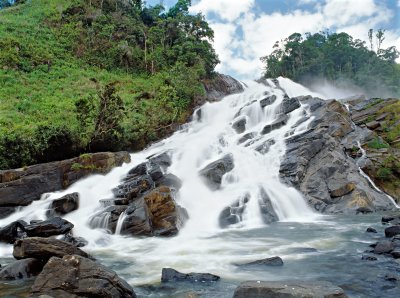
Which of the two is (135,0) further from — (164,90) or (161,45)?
(164,90)

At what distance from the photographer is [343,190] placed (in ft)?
72.1

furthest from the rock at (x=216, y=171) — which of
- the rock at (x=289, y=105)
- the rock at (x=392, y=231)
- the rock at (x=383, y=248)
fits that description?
the rock at (x=383, y=248)

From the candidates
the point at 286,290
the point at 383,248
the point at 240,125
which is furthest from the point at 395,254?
the point at 240,125

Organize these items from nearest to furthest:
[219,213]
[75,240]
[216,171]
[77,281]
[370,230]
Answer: [77,281]
[75,240]
[370,230]
[219,213]
[216,171]

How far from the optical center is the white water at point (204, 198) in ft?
41.4

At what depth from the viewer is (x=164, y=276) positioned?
9773mm

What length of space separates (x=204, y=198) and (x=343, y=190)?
823cm

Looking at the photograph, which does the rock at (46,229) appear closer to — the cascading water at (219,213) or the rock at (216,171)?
the cascading water at (219,213)

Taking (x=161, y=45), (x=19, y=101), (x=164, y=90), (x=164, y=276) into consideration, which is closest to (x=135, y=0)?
(x=161, y=45)

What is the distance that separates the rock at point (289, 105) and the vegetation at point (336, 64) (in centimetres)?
3637

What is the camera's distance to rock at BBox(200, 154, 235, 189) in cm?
2298

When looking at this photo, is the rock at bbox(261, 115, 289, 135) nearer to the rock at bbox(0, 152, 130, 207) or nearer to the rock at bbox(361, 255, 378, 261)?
the rock at bbox(0, 152, 130, 207)

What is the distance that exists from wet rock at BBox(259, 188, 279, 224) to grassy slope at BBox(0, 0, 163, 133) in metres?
15.7

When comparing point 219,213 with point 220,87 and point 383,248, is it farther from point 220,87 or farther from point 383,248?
point 220,87
